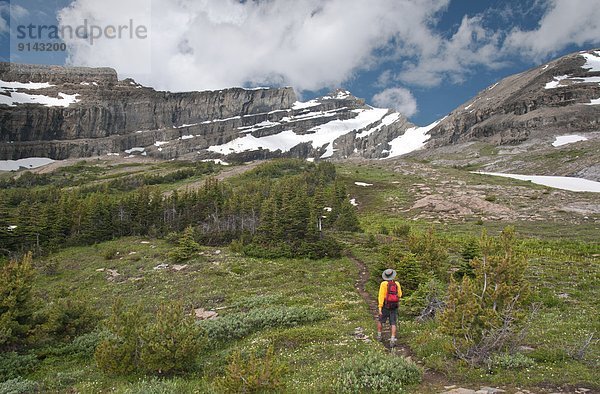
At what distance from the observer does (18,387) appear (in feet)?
39.4

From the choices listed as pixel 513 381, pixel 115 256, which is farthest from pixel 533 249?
pixel 115 256

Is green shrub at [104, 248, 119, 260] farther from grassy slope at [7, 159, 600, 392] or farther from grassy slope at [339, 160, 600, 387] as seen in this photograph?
grassy slope at [339, 160, 600, 387]

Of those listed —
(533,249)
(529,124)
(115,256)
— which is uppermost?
(529,124)

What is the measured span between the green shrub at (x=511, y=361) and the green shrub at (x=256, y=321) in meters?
8.56

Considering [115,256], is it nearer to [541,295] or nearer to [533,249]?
[541,295]

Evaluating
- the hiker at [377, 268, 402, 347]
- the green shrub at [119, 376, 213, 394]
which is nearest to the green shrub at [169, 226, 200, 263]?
the green shrub at [119, 376, 213, 394]

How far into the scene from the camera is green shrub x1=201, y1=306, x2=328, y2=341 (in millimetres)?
15648

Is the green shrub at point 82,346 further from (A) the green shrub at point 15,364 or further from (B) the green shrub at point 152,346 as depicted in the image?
(B) the green shrub at point 152,346

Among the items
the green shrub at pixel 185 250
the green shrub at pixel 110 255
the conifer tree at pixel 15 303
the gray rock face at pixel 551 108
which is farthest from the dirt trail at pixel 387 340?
the gray rock face at pixel 551 108

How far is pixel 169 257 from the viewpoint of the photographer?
38.2 m

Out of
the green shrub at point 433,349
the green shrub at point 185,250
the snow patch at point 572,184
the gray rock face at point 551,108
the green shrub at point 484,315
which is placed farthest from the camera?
the gray rock face at point 551,108

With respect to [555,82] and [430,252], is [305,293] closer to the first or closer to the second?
[430,252]

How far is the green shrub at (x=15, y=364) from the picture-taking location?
1391 cm

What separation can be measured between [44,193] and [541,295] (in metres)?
126
